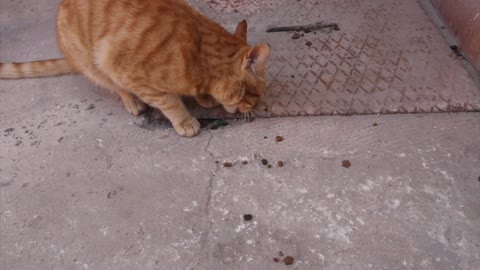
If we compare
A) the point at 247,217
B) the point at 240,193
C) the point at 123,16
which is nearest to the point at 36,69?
the point at 123,16

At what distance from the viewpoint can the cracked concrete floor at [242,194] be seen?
70.4 inches

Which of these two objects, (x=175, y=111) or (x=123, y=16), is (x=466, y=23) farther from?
(x=123, y=16)

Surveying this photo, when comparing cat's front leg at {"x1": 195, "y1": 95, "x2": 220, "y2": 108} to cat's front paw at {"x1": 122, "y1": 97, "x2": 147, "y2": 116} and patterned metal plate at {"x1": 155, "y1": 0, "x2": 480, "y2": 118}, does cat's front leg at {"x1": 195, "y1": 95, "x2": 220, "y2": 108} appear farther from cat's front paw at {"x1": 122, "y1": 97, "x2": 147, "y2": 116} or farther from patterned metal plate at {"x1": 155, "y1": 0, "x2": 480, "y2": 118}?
cat's front paw at {"x1": 122, "y1": 97, "x2": 147, "y2": 116}

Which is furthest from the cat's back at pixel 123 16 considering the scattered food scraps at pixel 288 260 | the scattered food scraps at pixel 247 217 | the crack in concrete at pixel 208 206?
the scattered food scraps at pixel 288 260

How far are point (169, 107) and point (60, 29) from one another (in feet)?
2.62

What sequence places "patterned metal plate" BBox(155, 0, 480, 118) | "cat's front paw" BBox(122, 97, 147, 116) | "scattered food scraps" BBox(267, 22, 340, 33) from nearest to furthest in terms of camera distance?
"patterned metal plate" BBox(155, 0, 480, 118) → "cat's front paw" BBox(122, 97, 147, 116) → "scattered food scraps" BBox(267, 22, 340, 33)

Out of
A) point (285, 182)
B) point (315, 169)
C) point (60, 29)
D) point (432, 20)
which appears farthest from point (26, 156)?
point (432, 20)

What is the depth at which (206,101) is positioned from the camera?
2410 millimetres

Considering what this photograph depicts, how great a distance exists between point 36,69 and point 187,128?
122 cm

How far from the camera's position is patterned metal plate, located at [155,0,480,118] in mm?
2346

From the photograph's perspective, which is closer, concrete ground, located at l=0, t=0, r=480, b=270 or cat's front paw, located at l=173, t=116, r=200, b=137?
concrete ground, located at l=0, t=0, r=480, b=270

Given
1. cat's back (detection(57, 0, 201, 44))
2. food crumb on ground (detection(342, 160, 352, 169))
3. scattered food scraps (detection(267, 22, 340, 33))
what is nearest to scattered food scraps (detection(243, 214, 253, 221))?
food crumb on ground (detection(342, 160, 352, 169))

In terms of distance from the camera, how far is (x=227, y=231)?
187 cm

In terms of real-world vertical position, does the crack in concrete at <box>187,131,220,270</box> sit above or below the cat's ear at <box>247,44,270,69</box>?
below
